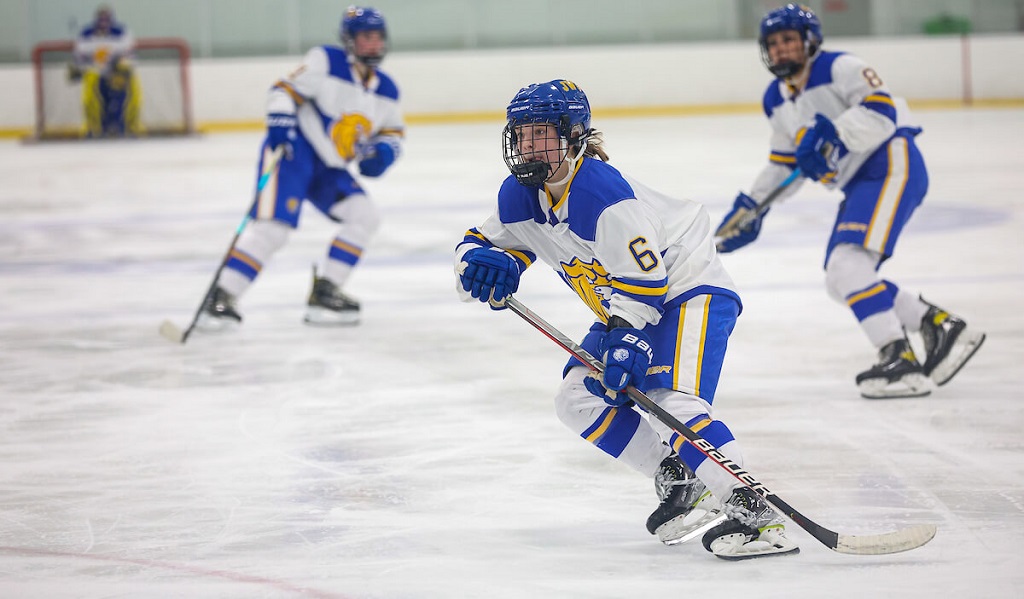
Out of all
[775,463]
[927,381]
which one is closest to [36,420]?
[775,463]

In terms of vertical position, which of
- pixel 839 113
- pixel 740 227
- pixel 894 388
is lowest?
pixel 894 388

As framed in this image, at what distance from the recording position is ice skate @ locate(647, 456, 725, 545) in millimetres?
2600

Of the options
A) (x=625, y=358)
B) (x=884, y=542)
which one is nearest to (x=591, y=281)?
(x=625, y=358)

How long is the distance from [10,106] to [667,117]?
6672 millimetres

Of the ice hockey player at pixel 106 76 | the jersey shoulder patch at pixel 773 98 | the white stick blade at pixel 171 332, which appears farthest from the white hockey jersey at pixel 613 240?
the ice hockey player at pixel 106 76

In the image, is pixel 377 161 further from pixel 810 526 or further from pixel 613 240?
pixel 810 526

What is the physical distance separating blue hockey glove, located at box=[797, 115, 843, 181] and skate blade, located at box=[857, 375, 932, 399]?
59cm

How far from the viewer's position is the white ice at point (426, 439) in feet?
8.20

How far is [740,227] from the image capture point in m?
3.99

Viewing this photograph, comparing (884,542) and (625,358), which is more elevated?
(625,358)

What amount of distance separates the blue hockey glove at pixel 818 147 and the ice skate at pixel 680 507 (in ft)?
4.52

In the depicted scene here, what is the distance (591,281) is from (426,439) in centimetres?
99

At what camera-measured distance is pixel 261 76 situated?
14.3m

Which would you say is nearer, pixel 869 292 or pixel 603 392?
pixel 603 392
